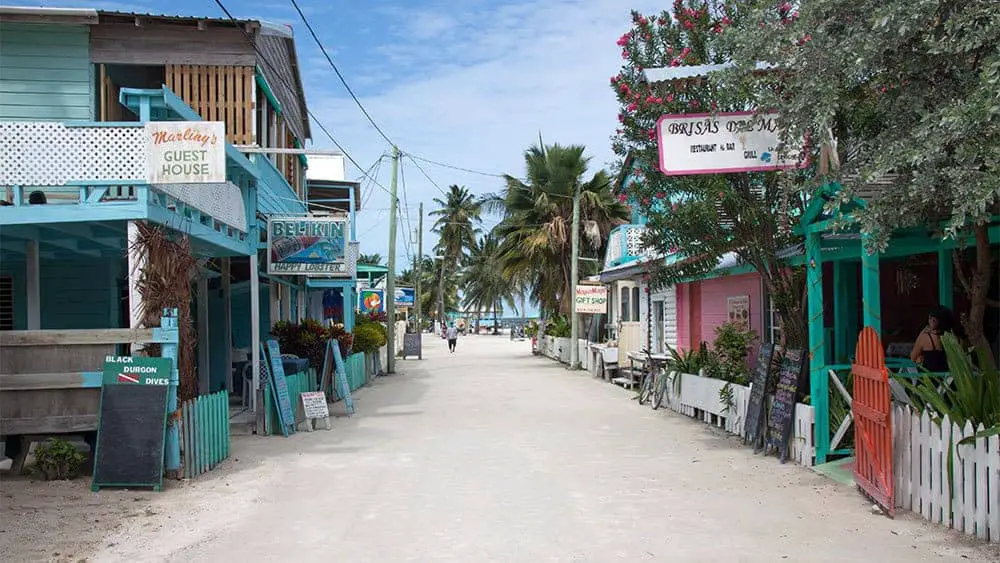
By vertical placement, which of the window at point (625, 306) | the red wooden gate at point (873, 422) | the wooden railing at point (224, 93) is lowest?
the red wooden gate at point (873, 422)

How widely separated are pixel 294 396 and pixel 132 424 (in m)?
5.32

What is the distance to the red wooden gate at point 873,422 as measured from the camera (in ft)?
24.3

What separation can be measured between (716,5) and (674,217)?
2.92m

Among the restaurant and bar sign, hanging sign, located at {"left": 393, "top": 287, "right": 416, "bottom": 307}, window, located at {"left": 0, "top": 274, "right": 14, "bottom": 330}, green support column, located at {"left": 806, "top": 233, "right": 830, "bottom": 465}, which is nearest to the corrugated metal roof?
green support column, located at {"left": 806, "top": 233, "right": 830, "bottom": 465}

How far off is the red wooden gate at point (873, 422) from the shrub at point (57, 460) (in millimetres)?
7845

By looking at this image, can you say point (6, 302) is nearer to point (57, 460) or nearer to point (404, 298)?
point (57, 460)

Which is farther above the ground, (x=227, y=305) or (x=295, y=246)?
(x=295, y=246)

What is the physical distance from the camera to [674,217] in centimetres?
1127

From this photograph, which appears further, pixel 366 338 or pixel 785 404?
pixel 366 338

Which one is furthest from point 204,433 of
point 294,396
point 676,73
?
point 676,73

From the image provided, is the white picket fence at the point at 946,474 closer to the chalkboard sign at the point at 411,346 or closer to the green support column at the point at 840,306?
the green support column at the point at 840,306

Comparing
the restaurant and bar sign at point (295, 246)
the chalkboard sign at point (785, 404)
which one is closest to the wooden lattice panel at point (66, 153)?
the restaurant and bar sign at point (295, 246)

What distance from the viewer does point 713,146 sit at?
9.28 m

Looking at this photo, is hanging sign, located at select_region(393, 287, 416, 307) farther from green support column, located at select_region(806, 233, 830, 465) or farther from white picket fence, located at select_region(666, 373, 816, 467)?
green support column, located at select_region(806, 233, 830, 465)
